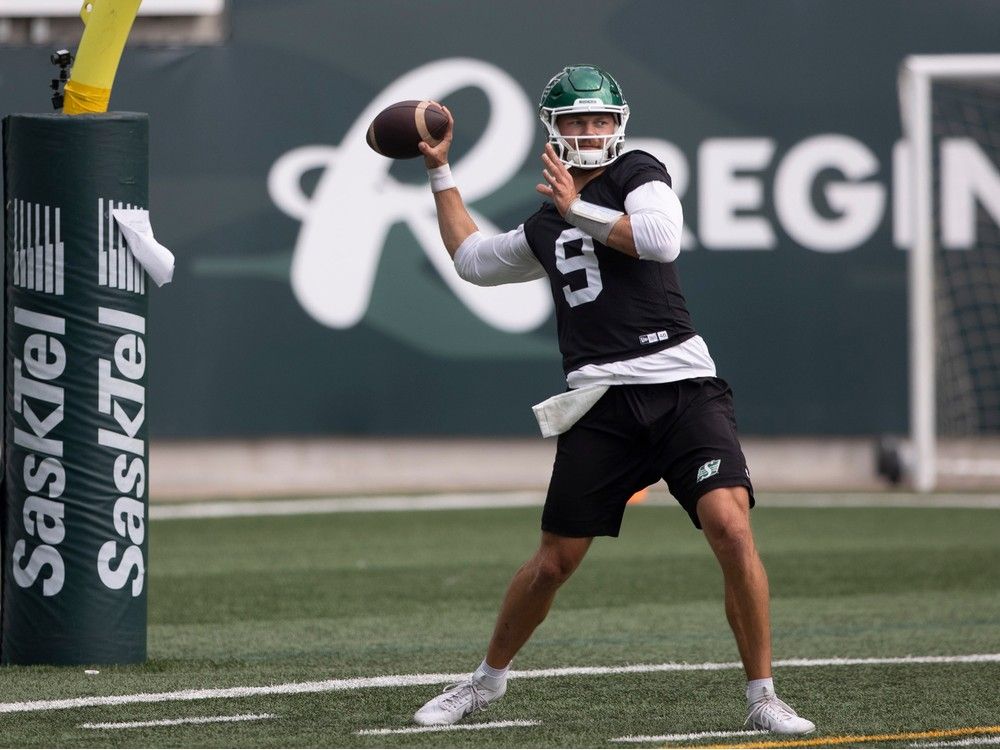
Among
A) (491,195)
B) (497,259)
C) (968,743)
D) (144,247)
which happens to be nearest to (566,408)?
(497,259)

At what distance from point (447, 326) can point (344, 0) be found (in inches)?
104

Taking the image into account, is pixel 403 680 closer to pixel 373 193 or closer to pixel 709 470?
pixel 709 470

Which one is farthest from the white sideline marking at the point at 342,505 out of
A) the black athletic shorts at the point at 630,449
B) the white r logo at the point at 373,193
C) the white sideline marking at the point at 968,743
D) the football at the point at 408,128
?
the white sideline marking at the point at 968,743

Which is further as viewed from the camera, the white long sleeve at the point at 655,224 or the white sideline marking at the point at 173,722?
the white sideline marking at the point at 173,722

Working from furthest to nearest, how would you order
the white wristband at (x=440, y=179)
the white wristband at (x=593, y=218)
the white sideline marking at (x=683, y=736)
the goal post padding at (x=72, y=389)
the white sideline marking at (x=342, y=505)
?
the white sideline marking at (x=342, y=505) < the goal post padding at (x=72, y=389) < the white wristband at (x=440, y=179) < the white wristband at (x=593, y=218) < the white sideline marking at (x=683, y=736)

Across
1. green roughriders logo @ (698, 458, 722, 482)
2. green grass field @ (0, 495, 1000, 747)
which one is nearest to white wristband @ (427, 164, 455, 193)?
green roughriders logo @ (698, 458, 722, 482)

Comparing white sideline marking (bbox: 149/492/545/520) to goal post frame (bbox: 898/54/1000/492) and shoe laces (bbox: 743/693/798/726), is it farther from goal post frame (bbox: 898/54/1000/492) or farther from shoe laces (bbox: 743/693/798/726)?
shoe laces (bbox: 743/693/798/726)

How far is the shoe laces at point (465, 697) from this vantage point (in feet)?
17.4

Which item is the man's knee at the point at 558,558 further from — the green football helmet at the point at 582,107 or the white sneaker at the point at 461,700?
the green football helmet at the point at 582,107

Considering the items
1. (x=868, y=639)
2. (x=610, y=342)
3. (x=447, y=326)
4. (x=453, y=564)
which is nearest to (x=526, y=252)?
(x=610, y=342)

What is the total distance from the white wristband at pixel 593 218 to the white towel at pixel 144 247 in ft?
5.60

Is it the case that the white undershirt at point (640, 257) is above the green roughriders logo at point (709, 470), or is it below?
above

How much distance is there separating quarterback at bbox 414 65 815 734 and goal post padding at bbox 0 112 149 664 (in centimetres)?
154

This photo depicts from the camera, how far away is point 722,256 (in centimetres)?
1373
